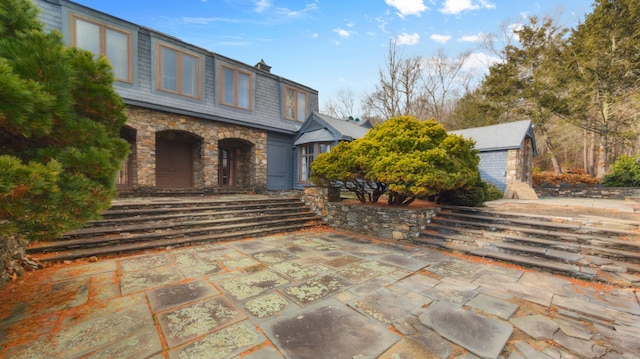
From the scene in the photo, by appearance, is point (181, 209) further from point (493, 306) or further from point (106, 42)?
point (493, 306)

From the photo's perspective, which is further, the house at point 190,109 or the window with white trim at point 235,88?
the window with white trim at point 235,88

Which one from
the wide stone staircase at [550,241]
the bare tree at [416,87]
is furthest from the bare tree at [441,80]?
the wide stone staircase at [550,241]

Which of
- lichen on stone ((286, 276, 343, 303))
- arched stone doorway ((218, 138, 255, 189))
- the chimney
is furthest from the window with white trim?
lichen on stone ((286, 276, 343, 303))

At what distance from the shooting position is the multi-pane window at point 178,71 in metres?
8.44

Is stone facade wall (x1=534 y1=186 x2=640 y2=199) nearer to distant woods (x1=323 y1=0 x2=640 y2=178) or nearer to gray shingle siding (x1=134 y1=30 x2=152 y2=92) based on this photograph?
distant woods (x1=323 y1=0 x2=640 y2=178)

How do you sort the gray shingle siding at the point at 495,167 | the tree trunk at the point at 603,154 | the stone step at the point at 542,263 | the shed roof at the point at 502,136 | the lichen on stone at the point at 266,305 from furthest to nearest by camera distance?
the tree trunk at the point at 603,154
the gray shingle siding at the point at 495,167
the shed roof at the point at 502,136
the stone step at the point at 542,263
the lichen on stone at the point at 266,305

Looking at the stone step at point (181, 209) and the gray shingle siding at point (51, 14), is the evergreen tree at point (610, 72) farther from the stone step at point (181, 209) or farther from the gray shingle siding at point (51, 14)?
the gray shingle siding at point (51, 14)

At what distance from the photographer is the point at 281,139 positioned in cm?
1127

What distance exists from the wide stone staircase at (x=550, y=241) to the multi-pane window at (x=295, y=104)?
829 centimetres

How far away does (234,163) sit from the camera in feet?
37.8

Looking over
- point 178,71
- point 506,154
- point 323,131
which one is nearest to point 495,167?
point 506,154

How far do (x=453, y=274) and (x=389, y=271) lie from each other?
Answer: 955 mm

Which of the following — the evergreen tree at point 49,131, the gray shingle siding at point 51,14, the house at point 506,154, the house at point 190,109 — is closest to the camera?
the evergreen tree at point 49,131

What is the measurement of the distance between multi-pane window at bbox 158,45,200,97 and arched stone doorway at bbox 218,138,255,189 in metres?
2.59
